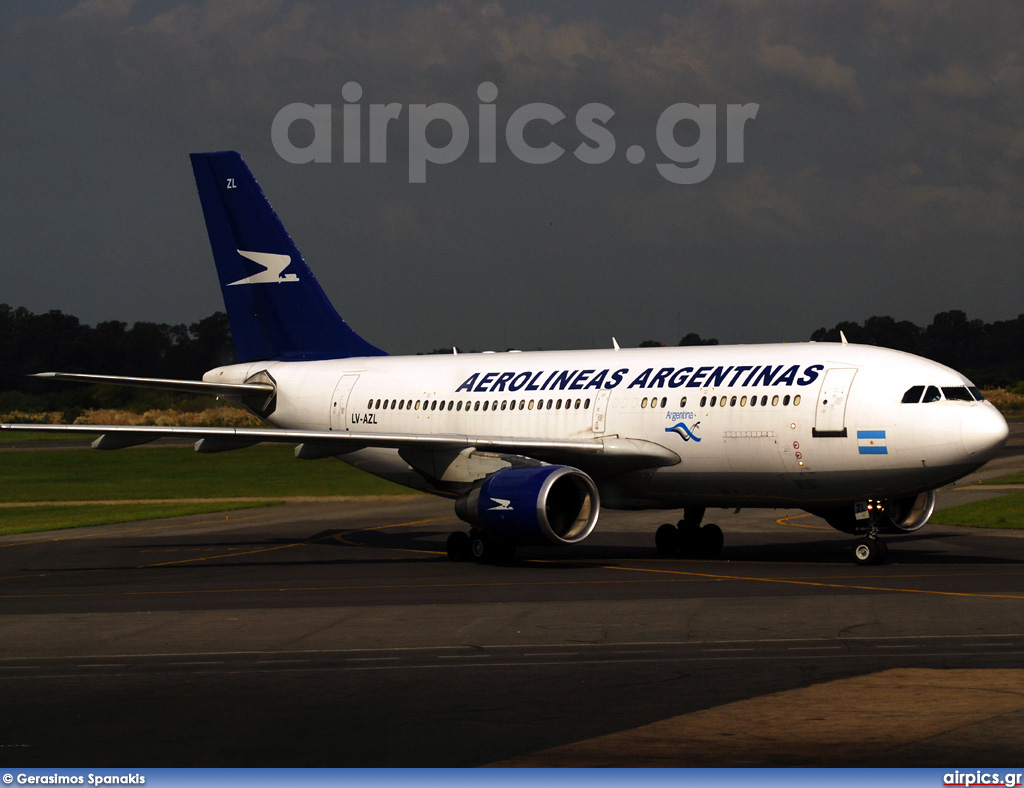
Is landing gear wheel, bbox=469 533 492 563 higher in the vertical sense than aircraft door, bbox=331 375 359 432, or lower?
lower

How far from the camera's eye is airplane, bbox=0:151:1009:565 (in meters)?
25.9

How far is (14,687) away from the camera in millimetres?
14742

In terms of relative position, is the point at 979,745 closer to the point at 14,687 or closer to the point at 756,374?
the point at 14,687

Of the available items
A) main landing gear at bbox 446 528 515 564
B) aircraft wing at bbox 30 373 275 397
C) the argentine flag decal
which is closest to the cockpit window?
the argentine flag decal

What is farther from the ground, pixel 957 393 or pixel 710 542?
pixel 957 393

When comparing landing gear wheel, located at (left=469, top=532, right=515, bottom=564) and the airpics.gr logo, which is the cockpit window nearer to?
the airpics.gr logo

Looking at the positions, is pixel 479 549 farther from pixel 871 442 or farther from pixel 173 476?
pixel 173 476

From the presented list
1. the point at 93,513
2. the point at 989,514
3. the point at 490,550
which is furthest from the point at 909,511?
the point at 93,513

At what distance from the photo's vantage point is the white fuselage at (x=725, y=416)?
2567 centimetres

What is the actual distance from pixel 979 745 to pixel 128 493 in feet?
157

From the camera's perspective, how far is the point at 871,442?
25.8 metres

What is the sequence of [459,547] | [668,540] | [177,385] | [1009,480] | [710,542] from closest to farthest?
[459,547], [710,542], [668,540], [177,385], [1009,480]

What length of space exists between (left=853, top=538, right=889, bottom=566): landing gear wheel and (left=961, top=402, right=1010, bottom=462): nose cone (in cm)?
257

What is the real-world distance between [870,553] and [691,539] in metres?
4.98
